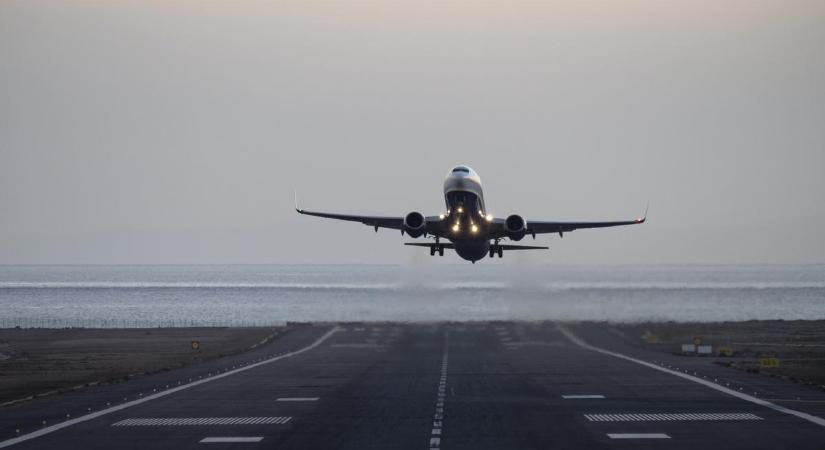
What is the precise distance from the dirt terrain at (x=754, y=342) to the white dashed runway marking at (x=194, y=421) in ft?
102

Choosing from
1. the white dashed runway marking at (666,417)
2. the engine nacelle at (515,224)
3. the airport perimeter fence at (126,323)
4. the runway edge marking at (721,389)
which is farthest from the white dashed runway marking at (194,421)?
the airport perimeter fence at (126,323)

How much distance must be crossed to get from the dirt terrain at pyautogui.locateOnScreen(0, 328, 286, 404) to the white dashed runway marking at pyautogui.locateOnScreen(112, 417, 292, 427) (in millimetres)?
13374

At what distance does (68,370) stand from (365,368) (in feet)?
71.3

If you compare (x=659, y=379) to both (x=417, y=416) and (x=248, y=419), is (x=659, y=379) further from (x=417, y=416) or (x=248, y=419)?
(x=248, y=419)

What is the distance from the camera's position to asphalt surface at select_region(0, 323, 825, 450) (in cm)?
3306

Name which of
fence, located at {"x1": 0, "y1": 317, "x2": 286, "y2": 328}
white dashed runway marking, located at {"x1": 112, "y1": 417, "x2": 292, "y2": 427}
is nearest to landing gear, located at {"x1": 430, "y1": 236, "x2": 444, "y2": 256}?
white dashed runway marking, located at {"x1": 112, "y1": 417, "x2": 292, "y2": 427}

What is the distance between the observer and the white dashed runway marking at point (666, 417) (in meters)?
38.3

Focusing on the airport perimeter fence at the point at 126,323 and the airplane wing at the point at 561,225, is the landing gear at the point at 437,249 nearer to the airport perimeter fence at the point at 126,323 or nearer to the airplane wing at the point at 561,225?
the airplane wing at the point at 561,225

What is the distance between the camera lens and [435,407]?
42.7 meters

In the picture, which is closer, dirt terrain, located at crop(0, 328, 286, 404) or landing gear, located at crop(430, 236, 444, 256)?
dirt terrain, located at crop(0, 328, 286, 404)

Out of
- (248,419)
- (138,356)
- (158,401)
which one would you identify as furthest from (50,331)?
(248,419)

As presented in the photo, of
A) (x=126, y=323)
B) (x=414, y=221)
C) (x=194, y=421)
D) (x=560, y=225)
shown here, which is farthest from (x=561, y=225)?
(x=126, y=323)

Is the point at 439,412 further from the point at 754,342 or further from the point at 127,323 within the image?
the point at 127,323

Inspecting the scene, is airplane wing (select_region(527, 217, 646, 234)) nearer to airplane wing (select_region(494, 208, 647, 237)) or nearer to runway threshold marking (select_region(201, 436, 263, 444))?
airplane wing (select_region(494, 208, 647, 237))
